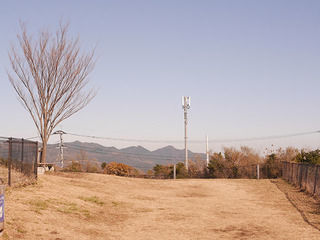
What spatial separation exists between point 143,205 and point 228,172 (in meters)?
19.8

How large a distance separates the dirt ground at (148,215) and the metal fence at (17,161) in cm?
57

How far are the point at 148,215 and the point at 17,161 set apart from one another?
21.0ft

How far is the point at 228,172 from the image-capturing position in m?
35.8

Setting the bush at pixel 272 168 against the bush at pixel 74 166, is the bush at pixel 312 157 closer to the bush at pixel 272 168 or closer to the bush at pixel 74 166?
the bush at pixel 272 168

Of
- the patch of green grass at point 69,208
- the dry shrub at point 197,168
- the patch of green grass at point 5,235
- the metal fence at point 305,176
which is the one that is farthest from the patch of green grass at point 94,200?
the dry shrub at point 197,168

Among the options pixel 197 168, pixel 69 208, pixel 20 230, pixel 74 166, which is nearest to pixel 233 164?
pixel 197 168

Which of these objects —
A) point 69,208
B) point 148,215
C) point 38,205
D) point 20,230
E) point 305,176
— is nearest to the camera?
point 20,230

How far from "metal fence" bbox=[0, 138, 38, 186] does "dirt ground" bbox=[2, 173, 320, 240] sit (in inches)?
22.5

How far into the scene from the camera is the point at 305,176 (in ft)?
70.9

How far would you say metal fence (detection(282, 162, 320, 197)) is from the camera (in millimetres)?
19156

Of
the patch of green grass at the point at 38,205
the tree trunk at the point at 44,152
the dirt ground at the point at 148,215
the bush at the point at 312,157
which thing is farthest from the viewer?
the tree trunk at the point at 44,152

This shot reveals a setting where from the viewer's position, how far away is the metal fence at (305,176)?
19156 millimetres

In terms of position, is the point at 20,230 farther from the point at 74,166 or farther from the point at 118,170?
the point at 74,166

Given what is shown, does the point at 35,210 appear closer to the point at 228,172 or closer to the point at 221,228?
the point at 221,228
